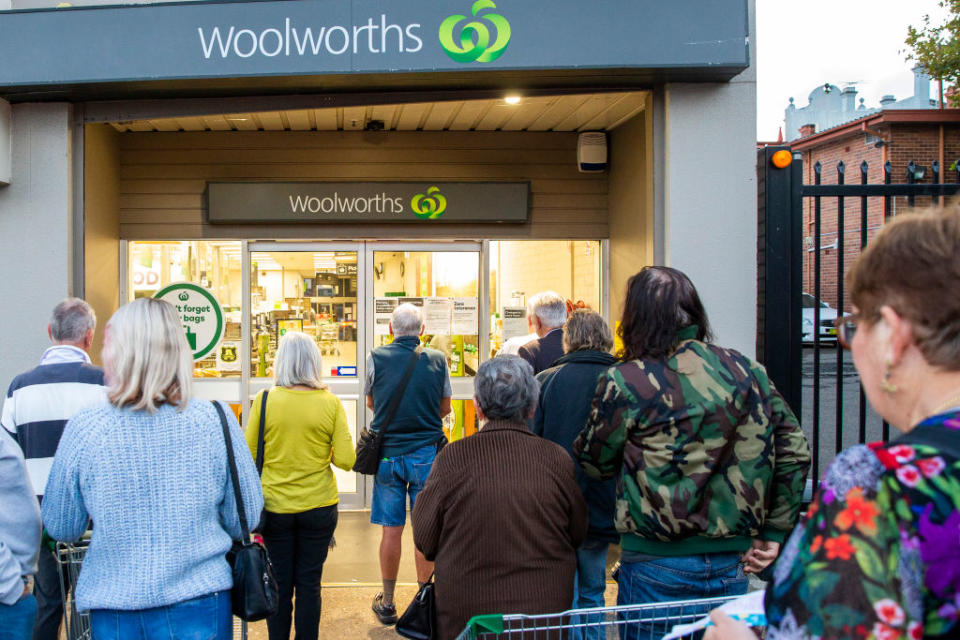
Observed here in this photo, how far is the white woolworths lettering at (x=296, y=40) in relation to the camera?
4.24 m

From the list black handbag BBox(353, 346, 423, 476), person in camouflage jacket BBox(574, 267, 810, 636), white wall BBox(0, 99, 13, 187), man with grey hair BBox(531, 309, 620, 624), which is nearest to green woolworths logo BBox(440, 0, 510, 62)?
man with grey hair BBox(531, 309, 620, 624)

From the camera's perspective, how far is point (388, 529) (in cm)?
463

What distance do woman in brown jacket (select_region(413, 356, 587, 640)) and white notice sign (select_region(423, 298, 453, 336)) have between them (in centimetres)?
404

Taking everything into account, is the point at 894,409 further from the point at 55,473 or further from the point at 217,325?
the point at 217,325

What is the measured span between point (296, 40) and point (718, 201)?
8.59 feet

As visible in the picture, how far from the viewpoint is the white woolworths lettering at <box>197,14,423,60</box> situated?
4242mm

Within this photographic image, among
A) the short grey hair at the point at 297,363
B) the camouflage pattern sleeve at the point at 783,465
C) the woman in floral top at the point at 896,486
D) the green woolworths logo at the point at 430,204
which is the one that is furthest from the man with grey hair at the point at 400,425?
the woman in floral top at the point at 896,486

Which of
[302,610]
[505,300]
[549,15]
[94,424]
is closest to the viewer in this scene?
[94,424]

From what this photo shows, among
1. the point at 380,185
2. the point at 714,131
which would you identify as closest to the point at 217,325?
the point at 380,185

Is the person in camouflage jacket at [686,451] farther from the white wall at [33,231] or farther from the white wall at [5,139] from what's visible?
the white wall at [5,139]

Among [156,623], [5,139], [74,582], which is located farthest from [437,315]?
[156,623]

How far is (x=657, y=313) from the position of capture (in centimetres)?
261

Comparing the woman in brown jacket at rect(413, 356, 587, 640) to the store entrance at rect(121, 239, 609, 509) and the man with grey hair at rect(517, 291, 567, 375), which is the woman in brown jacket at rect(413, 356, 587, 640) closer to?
the man with grey hair at rect(517, 291, 567, 375)

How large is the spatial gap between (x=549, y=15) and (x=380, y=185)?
8.52ft
